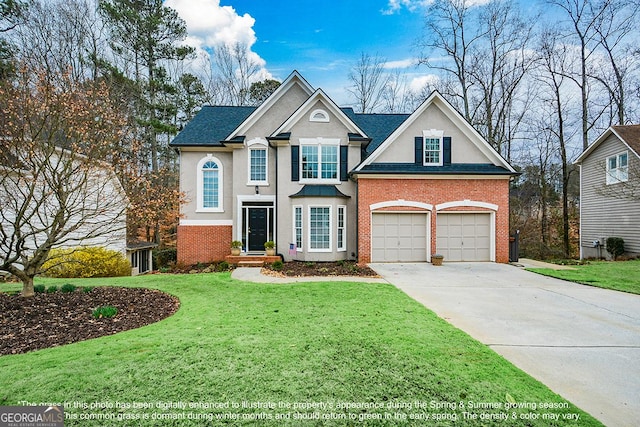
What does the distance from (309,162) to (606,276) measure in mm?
12274

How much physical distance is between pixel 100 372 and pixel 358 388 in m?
3.04

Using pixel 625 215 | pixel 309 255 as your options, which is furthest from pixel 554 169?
pixel 309 255

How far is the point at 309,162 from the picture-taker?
1562cm

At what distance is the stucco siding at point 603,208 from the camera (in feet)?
59.2

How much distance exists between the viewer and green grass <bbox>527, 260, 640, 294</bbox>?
10.1m

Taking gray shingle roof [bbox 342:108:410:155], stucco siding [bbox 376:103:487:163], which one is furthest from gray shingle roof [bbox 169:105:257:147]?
stucco siding [bbox 376:103:487:163]

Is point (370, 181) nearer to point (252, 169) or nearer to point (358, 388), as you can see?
point (252, 169)

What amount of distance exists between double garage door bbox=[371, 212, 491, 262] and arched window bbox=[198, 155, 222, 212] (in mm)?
7935

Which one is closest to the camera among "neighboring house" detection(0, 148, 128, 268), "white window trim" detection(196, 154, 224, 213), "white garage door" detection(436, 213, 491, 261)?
"neighboring house" detection(0, 148, 128, 268)

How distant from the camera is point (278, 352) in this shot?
454 centimetres

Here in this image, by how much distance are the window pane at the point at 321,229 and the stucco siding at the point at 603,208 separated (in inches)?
631

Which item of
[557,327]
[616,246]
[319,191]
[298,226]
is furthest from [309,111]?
[616,246]

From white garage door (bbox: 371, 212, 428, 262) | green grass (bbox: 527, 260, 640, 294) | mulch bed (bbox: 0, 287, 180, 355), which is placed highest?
white garage door (bbox: 371, 212, 428, 262)

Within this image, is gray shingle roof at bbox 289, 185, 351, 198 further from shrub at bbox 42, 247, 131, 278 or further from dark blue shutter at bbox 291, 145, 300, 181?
shrub at bbox 42, 247, 131, 278
